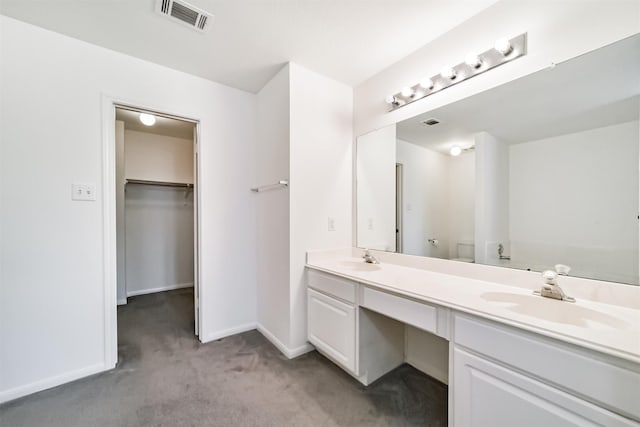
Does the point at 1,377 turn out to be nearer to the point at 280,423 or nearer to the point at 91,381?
the point at 91,381

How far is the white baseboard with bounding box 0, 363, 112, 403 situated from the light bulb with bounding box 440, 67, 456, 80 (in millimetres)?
3176

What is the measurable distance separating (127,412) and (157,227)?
299 centimetres

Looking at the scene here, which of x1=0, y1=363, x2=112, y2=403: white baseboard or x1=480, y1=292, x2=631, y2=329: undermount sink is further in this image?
x1=0, y1=363, x2=112, y2=403: white baseboard

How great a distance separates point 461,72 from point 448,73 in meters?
0.08

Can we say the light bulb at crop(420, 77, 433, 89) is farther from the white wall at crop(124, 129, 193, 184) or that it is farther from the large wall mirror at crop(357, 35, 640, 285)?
the white wall at crop(124, 129, 193, 184)

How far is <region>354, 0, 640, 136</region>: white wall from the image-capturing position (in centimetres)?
117

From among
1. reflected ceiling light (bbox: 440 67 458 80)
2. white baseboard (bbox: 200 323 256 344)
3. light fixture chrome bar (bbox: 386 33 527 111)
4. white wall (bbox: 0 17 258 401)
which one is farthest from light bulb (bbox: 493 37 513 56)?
white baseboard (bbox: 200 323 256 344)

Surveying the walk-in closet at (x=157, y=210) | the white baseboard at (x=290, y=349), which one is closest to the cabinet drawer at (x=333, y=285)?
the white baseboard at (x=290, y=349)

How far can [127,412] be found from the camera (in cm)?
152

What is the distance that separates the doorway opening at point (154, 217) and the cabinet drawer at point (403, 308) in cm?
259

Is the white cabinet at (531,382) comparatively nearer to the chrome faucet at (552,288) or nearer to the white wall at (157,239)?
the chrome faucet at (552,288)

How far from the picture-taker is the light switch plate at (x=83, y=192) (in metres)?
1.83

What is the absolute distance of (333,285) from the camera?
1866 millimetres

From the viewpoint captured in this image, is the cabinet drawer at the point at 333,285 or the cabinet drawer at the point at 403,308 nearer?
the cabinet drawer at the point at 403,308
